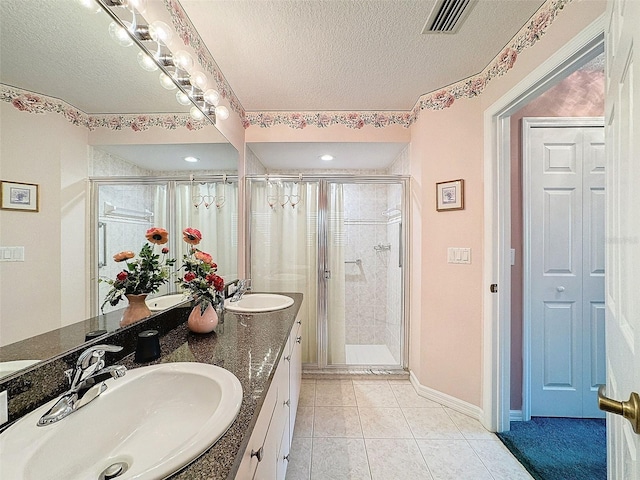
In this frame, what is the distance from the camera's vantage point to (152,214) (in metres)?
1.19

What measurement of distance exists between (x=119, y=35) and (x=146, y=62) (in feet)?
0.46

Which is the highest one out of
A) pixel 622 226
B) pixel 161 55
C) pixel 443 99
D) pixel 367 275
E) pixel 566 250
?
pixel 443 99

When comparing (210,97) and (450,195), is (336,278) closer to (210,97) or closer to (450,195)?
(450,195)

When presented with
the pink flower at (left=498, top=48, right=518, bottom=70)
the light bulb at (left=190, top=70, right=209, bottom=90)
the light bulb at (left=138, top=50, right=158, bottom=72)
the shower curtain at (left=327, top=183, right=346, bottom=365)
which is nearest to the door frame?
the pink flower at (left=498, top=48, right=518, bottom=70)

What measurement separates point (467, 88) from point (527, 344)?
184 centimetres

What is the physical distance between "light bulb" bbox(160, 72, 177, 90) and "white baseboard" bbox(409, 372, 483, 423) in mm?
2632

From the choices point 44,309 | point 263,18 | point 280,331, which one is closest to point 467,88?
point 263,18

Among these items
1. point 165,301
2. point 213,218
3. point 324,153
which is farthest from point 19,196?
point 324,153

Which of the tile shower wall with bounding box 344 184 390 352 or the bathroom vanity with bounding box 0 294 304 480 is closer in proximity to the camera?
the bathroom vanity with bounding box 0 294 304 480

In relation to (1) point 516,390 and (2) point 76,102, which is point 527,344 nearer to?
(1) point 516,390

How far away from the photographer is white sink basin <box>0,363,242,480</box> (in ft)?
1.74

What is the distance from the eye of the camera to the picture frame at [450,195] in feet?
6.61

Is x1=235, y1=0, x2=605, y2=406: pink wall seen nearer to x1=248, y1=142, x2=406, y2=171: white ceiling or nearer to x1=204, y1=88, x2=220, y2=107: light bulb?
x1=248, y1=142, x2=406, y2=171: white ceiling

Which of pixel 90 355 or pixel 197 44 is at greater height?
pixel 197 44
